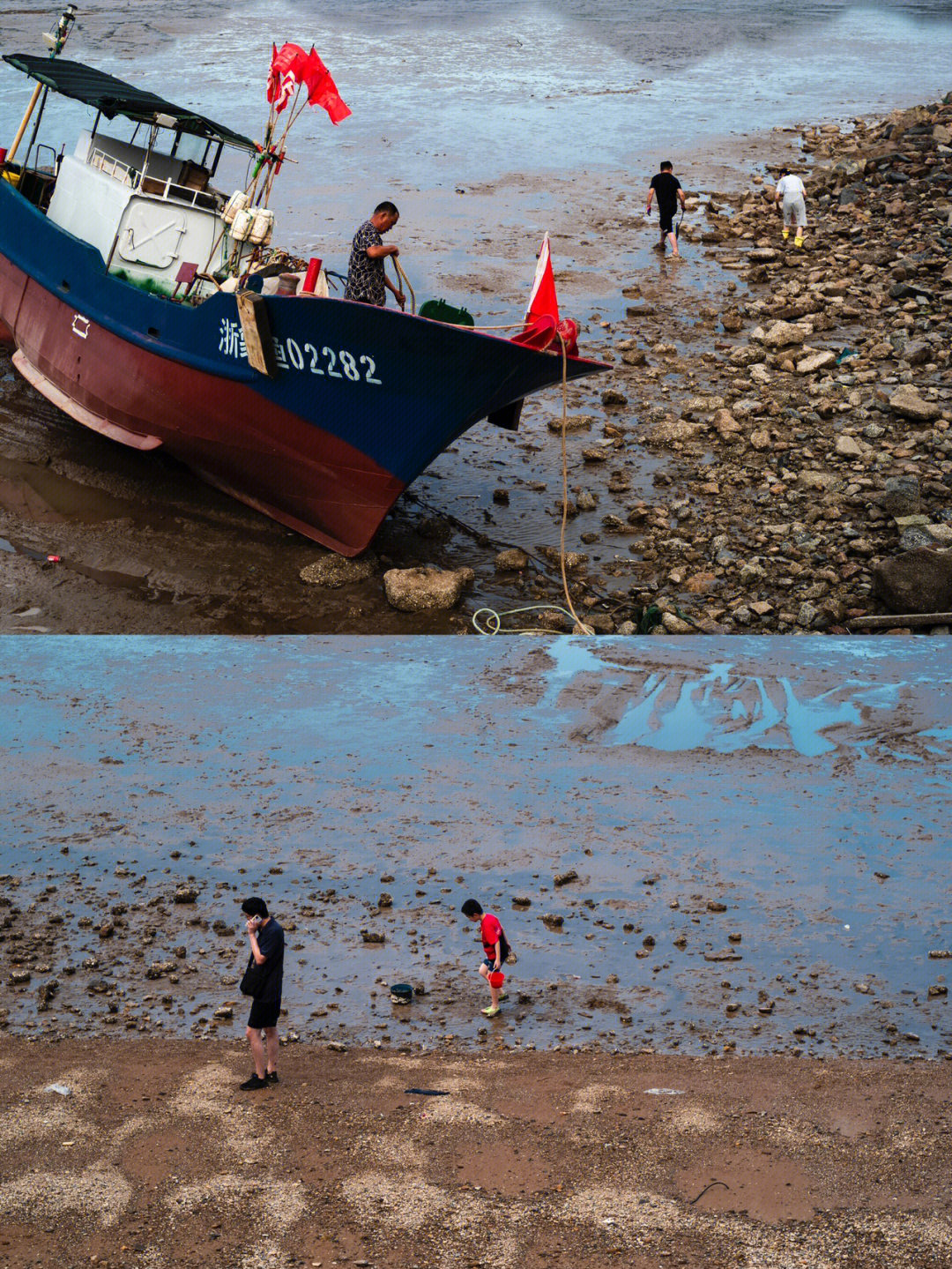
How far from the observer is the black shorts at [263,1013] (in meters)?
5.00

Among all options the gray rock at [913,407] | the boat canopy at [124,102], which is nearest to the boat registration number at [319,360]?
the boat canopy at [124,102]

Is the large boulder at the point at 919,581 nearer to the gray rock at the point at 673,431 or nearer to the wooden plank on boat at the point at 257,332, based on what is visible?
the gray rock at the point at 673,431

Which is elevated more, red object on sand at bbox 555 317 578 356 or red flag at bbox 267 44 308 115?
red flag at bbox 267 44 308 115

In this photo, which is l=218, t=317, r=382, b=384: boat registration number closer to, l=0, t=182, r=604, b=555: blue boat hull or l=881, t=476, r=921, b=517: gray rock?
l=0, t=182, r=604, b=555: blue boat hull

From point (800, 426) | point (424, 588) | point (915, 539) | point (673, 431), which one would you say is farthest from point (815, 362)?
point (424, 588)

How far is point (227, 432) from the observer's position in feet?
37.0

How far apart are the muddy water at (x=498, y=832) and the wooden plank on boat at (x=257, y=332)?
8.66 ft

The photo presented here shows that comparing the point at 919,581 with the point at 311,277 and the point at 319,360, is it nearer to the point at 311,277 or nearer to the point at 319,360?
the point at 319,360

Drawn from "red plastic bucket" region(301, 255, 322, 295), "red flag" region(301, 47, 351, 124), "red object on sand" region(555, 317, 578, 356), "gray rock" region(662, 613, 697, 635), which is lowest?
"gray rock" region(662, 613, 697, 635)

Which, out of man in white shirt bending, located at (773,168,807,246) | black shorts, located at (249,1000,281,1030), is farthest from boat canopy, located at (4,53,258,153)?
black shorts, located at (249,1000,281,1030)

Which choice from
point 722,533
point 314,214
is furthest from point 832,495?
point 314,214

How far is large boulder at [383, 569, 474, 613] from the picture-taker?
10.1 meters

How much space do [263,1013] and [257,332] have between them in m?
6.67

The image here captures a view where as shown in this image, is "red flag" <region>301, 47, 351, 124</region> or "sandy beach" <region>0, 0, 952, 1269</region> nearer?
"sandy beach" <region>0, 0, 952, 1269</region>
